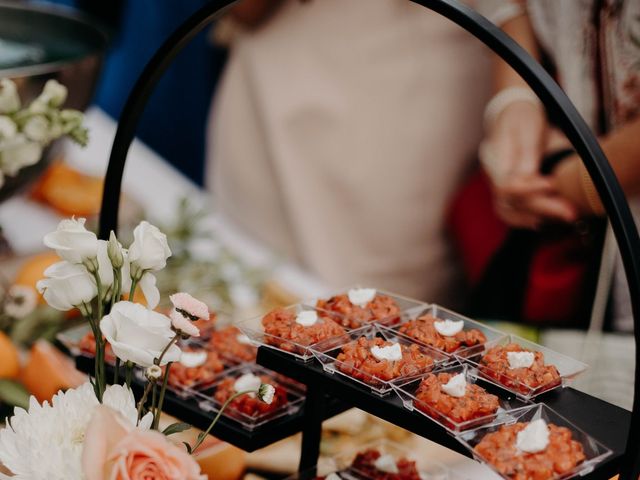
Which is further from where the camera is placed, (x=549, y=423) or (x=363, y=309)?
(x=363, y=309)

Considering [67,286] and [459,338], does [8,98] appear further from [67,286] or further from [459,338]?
[459,338]

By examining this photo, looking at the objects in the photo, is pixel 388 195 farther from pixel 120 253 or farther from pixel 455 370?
pixel 120 253

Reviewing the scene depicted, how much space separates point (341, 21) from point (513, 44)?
2.05 meters

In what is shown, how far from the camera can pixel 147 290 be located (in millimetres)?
879

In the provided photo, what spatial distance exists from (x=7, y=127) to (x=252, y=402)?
631 mm

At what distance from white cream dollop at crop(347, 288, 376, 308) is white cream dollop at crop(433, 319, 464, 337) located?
4.3 inches

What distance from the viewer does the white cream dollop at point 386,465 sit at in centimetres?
114

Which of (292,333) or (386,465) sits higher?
(292,333)

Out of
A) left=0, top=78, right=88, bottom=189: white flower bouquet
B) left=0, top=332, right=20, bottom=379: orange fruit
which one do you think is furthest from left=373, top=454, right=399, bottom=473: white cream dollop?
left=0, top=332, right=20, bottom=379: orange fruit

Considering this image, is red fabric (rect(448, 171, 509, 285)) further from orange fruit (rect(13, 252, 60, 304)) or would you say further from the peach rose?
the peach rose

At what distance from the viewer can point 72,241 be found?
83 cm

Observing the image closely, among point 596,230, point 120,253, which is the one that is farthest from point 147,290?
point 596,230

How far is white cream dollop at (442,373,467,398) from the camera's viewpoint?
0.89 m

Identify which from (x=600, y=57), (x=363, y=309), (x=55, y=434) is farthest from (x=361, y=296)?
(x=600, y=57)
